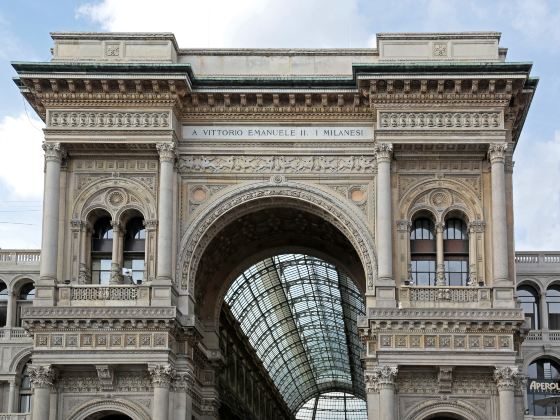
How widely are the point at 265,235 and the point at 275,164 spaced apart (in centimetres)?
733

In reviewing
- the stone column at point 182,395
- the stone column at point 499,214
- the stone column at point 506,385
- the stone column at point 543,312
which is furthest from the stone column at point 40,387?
the stone column at point 543,312

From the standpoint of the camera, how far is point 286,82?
5025 cm

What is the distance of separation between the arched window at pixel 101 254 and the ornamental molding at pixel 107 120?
164 inches

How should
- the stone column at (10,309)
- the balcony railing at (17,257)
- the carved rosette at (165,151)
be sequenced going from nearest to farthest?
the carved rosette at (165,151) → the stone column at (10,309) → the balcony railing at (17,257)

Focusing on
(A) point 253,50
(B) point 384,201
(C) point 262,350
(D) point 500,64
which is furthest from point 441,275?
(C) point 262,350

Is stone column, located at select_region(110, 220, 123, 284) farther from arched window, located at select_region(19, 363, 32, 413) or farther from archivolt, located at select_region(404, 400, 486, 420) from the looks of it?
arched window, located at select_region(19, 363, 32, 413)

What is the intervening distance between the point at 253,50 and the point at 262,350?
47376mm

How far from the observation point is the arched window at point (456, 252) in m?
50.2

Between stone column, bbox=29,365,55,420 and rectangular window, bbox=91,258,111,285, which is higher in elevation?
rectangular window, bbox=91,258,111,285

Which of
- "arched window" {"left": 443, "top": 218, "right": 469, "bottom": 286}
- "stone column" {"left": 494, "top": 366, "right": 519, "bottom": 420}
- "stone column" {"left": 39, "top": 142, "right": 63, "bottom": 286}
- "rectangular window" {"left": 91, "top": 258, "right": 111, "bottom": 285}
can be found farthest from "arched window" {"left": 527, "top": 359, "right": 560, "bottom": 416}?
"stone column" {"left": 39, "top": 142, "right": 63, "bottom": 286}

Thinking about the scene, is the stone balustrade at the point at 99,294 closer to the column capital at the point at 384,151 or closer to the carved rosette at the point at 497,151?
the column capital at the point at 384,151

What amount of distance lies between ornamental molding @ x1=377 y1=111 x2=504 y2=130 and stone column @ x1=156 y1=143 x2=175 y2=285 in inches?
346

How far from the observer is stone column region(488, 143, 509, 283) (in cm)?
4791

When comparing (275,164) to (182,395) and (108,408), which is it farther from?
(108,408)
